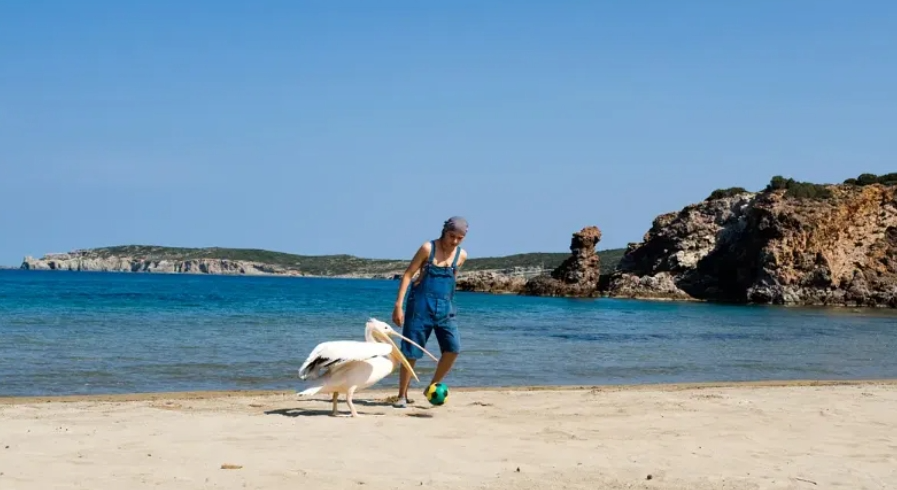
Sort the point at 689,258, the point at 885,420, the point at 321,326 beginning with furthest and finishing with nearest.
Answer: the point at 689,258, the point at 321,326, the point at 885,420

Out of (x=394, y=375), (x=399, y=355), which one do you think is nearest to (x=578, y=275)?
(x=394, y=375)

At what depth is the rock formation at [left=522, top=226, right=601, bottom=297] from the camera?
74.9 meters

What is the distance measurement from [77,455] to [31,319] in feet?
76.9

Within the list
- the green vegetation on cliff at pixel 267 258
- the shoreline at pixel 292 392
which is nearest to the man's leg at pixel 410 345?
the shoreline at pixel 292 392

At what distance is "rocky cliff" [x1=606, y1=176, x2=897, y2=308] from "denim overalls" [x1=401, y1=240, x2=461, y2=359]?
55244mm

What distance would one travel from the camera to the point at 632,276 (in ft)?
243

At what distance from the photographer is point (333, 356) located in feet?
25.6

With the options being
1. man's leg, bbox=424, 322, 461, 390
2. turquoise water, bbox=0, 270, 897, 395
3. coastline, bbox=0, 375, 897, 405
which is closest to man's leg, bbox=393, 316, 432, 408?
man's leg, bbox=424, 322, 461, 390

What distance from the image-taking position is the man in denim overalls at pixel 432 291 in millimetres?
8461

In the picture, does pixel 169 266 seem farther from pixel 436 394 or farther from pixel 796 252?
pixel 436 394

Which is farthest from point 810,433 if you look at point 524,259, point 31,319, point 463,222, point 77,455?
point 524,259

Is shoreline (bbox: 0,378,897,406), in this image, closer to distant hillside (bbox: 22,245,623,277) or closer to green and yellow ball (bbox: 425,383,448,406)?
green and yellow ball (bbox: 425,383,448,406)

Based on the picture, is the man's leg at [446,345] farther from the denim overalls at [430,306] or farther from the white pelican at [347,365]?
the white pelican at [347,365]

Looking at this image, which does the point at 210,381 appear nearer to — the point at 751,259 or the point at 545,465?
the point at 545,465
